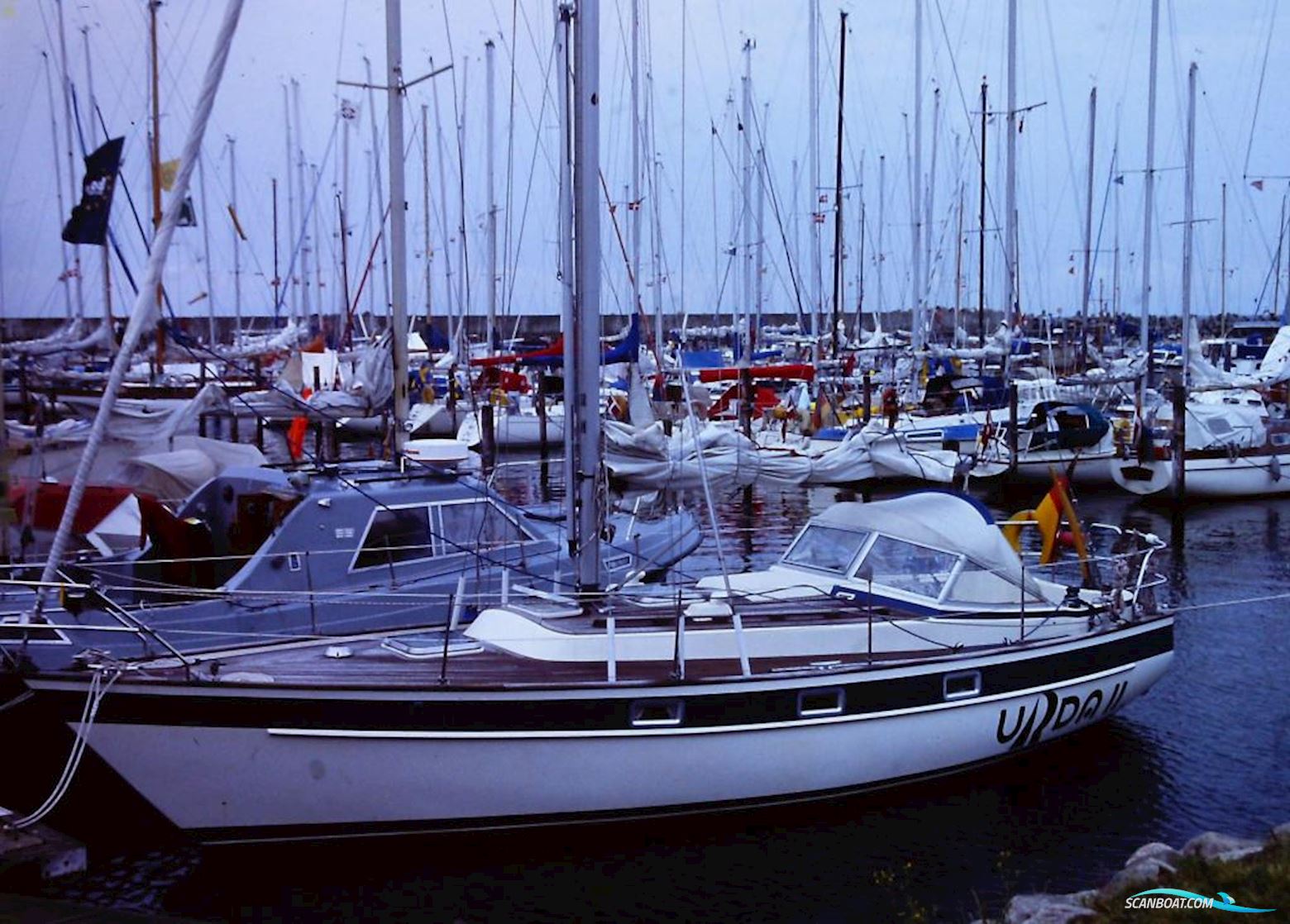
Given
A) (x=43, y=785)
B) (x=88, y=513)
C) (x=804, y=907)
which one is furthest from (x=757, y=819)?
(x=88, y=513)

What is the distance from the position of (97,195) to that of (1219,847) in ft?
38.4

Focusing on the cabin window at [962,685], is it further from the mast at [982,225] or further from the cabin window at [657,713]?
the mast at [982,225]

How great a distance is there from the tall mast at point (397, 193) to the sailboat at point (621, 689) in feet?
23.0

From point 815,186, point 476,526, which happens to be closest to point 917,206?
point 815,186

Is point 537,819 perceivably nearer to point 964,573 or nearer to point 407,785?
point 407,785

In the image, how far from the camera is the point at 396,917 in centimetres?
1048

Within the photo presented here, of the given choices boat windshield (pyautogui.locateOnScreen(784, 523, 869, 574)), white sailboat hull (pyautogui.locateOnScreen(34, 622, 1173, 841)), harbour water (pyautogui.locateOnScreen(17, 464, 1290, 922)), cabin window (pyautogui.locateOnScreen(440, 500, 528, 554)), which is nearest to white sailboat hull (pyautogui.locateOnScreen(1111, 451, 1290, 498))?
harbour water (pyautogui.locateOnScreen(17, 464, 1290, 922))

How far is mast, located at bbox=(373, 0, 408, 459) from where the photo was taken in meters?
19.4

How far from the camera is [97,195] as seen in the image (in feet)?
40.8

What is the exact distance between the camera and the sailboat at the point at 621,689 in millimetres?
10398

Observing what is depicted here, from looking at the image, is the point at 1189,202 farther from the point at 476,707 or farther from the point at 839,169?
the point at 476,707

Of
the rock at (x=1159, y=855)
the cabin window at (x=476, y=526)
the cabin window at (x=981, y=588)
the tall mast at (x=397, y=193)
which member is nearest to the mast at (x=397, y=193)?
the tall mast at (x=397, y=193)

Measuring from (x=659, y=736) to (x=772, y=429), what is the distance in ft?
94.1

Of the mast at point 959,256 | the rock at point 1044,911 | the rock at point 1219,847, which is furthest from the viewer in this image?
the mast at point 959,256
